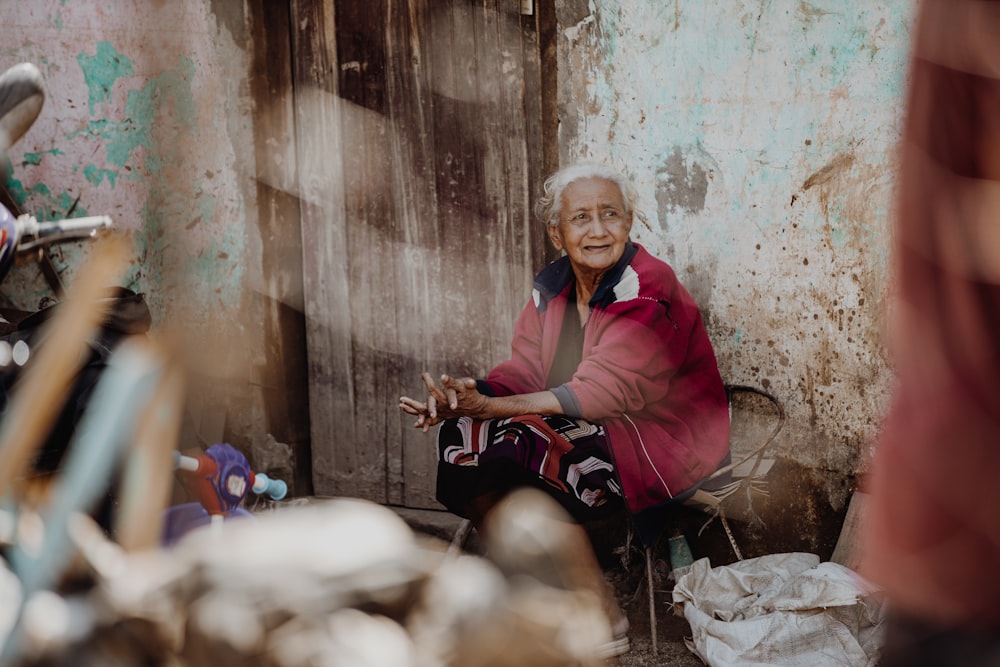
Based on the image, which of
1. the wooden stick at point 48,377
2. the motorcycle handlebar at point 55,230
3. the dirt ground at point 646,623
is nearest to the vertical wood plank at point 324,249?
the dirt ground at point 646,623

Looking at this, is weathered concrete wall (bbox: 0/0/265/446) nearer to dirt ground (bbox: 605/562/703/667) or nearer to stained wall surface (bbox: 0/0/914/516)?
stained wall surface (bbox: 0/0/914/516)

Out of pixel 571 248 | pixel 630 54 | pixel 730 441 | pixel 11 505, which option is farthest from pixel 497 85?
pixel 11 505

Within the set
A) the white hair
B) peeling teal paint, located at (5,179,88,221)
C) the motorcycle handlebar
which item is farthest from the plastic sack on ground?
peeling teal paint, located at (5,179,88,221)

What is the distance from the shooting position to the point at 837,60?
3.16 m

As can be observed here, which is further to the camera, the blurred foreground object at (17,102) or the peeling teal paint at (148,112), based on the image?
the peeling teal paint at (148,112)

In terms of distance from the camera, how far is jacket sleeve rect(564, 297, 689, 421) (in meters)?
2.93

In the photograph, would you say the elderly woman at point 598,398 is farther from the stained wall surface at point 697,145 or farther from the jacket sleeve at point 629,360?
the stained wall surface at point 697,145

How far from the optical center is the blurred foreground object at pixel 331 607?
0.73 meters

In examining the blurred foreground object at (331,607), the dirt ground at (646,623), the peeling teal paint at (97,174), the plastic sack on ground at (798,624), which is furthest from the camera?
the peeling teal paint at (97,174)

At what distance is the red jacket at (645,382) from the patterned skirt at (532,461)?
3.1 inches

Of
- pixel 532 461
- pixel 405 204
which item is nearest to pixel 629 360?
pixel 532 461

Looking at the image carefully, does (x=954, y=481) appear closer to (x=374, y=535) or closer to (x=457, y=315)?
(x=374, y=535)

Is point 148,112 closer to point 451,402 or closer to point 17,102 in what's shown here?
point 451,402

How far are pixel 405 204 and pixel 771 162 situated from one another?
1.53 meters
